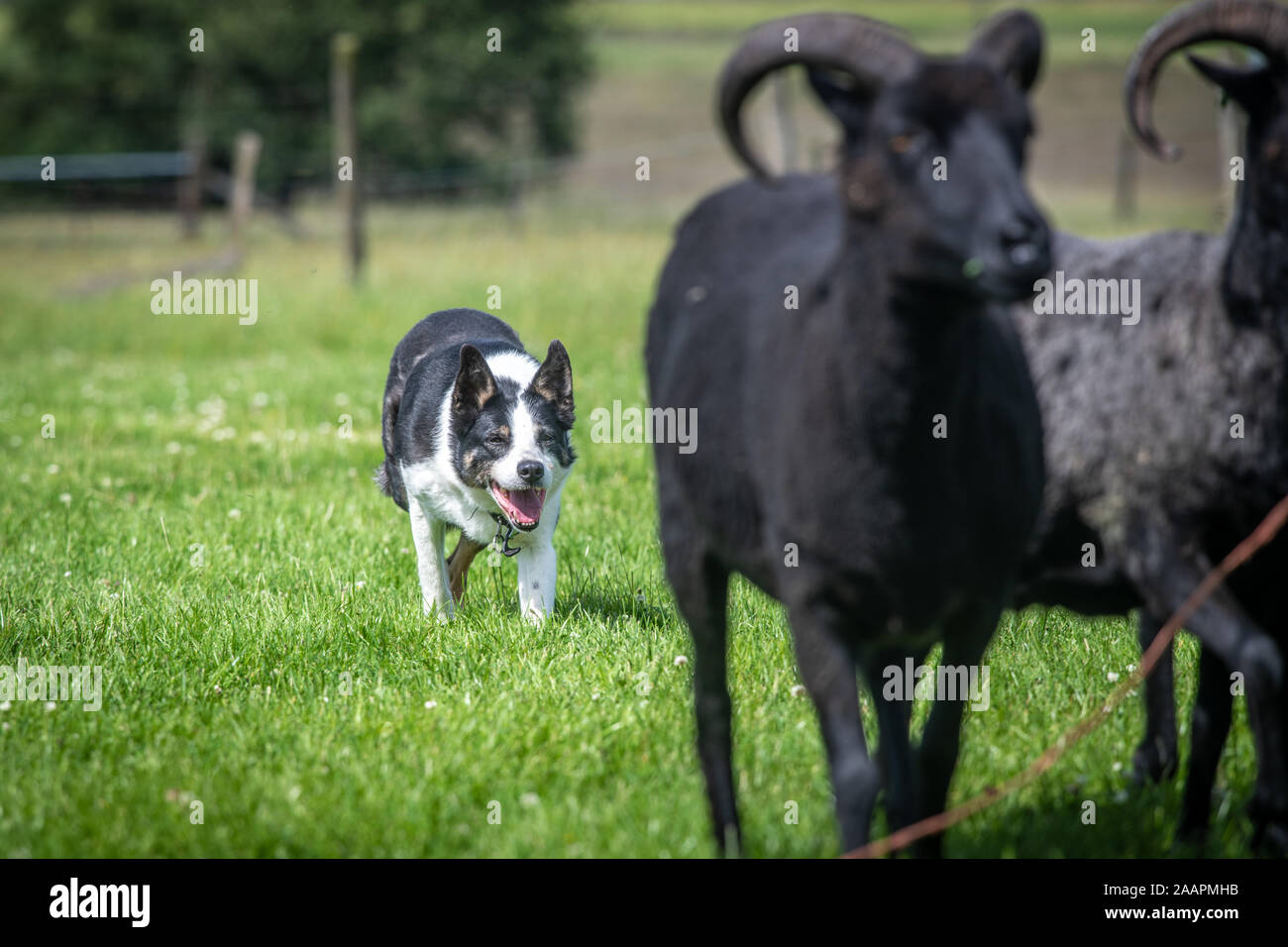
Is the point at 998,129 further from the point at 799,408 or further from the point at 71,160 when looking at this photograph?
the point at 71,160

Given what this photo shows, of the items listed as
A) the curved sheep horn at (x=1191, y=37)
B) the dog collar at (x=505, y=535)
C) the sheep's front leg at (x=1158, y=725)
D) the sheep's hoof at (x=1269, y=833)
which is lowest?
the sheep's hoof at (x=1269, y=833)

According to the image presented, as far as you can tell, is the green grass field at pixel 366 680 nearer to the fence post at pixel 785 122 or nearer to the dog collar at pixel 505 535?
the dog collar at pixel 505 535

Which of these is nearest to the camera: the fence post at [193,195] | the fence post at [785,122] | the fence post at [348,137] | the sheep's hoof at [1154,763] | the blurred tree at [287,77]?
the sheep's hoof at [1154,763]

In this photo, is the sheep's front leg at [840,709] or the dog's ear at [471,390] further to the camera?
the dog's ear at [471,390]

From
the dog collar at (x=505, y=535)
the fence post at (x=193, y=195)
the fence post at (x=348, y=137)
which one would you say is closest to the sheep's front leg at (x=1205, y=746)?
the dog collar at (x=505, y=535)

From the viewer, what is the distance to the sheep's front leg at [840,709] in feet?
10.1

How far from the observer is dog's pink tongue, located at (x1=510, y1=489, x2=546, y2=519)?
5598mm

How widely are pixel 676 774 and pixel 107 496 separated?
480cm

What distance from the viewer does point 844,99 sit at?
289cm

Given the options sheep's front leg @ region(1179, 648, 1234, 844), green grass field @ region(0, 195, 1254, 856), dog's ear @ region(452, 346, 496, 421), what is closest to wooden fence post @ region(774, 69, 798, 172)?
green grass field @ region(0, 195, 1254, 856)

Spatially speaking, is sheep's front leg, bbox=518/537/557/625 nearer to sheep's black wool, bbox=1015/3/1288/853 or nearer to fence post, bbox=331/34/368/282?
sheep's black wool, bbox=1015/3/1288/853

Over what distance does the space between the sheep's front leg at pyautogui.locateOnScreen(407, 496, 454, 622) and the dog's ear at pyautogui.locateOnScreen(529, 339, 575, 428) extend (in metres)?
0.71

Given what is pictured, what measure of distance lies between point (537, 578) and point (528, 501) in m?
0.32
